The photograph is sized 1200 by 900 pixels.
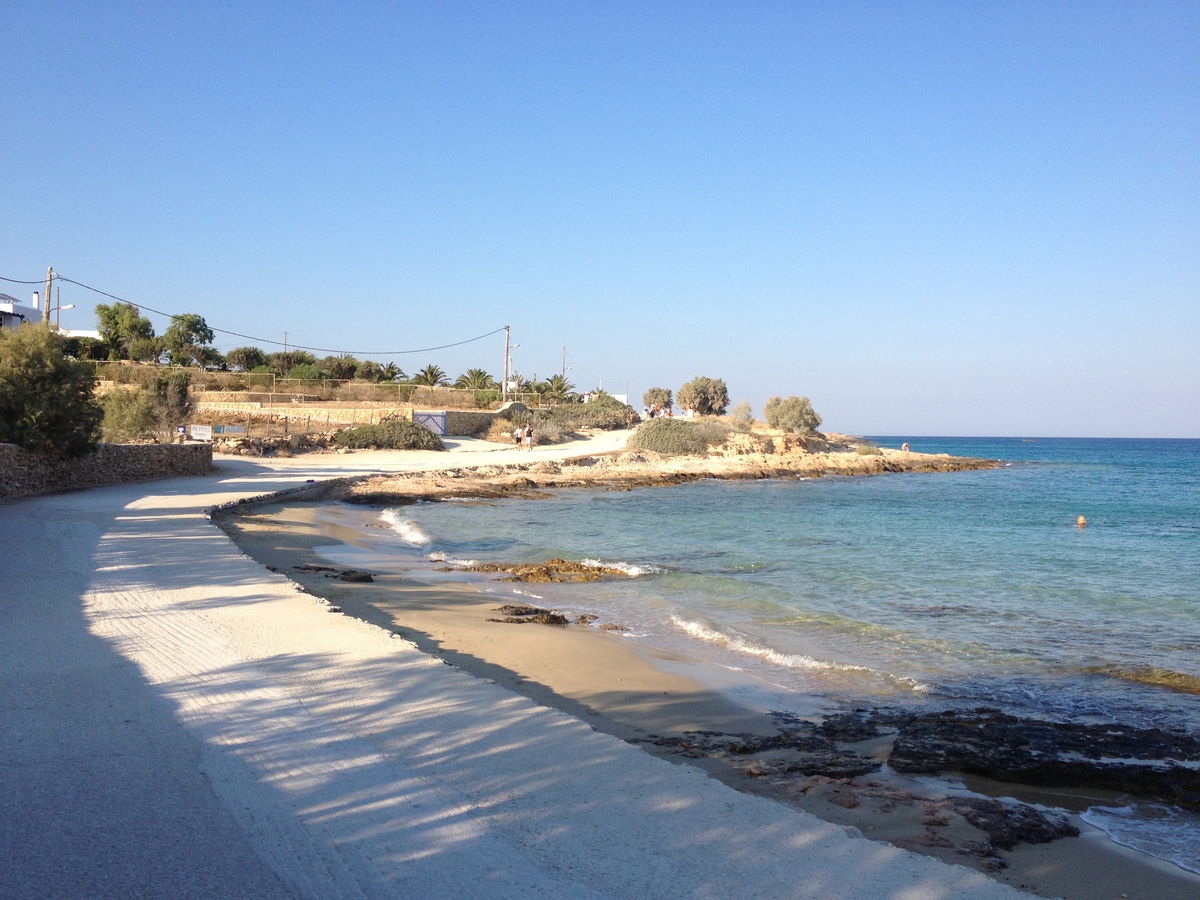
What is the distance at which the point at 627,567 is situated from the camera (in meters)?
16.4

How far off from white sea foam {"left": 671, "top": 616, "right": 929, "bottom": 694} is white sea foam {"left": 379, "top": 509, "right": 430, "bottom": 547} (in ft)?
29.0

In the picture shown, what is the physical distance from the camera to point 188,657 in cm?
716

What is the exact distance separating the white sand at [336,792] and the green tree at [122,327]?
6153cm

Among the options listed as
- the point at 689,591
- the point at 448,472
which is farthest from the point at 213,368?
the point at 689,591

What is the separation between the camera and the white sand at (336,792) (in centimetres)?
383

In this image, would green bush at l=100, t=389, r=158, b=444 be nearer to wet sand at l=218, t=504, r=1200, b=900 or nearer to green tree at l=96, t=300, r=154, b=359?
wet sand at l=218, t=504, r=1200, b=900

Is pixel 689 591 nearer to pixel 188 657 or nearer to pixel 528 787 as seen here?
pixel 188 657

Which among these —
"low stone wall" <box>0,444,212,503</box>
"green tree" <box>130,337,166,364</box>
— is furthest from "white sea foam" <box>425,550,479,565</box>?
"green tree" <box>130,337,166,364</box>

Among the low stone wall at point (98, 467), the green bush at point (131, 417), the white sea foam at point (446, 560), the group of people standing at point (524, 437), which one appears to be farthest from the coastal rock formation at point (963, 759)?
the group of people standing at point (524, 437)

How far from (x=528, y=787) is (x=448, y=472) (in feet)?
97.0

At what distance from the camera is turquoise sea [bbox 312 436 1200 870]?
29.7 ft

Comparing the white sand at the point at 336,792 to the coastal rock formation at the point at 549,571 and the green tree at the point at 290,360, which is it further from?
the green tree at the point at 290,360

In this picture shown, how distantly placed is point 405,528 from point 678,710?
14.4 m

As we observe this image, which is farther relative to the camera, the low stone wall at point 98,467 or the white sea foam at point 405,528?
the white sea foam at point 405,528
